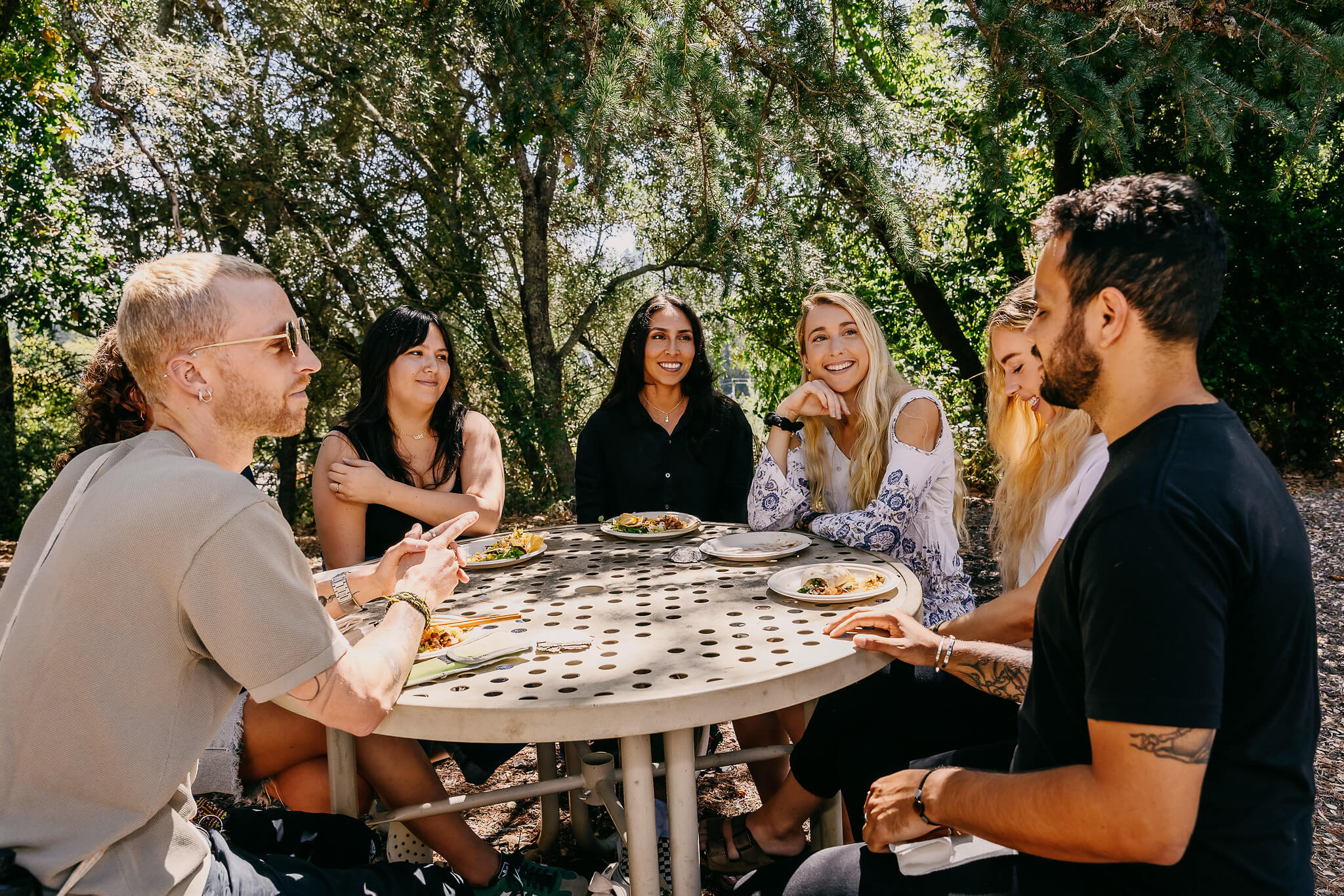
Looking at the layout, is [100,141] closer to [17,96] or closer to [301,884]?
[17,96]

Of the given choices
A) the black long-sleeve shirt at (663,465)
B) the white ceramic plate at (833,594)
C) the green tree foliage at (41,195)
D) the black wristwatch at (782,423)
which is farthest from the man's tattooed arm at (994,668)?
the green tree foliage at (41,195)

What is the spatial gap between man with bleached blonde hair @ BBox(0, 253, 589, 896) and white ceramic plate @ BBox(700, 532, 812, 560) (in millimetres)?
1136

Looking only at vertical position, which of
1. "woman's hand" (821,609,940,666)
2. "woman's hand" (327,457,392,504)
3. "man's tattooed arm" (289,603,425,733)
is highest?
"woman's hand" (327,457,392,504)

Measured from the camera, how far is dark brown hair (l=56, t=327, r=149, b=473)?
1.63m

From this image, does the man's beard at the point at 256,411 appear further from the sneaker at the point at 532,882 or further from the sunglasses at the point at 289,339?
the sneaker at the point at 532,882

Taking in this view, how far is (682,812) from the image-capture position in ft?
5.13

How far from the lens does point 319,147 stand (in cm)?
766

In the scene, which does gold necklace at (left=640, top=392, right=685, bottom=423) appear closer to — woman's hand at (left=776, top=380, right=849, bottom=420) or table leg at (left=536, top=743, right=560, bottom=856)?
woman's hand at (left=776, top=380, right=849, bottom=420)

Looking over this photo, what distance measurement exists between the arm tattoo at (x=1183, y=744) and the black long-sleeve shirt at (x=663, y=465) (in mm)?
2718

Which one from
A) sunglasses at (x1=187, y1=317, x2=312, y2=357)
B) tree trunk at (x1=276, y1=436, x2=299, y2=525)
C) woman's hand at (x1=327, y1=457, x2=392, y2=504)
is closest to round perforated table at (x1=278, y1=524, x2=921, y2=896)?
sunglasses at (x1=187, y1=317, x2=312, y2=357)

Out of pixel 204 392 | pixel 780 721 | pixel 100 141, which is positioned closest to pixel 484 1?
pixel 204 392

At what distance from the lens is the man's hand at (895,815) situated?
131 centimetres

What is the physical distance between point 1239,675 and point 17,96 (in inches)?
342

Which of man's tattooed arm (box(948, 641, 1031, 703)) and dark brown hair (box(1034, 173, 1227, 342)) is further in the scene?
man's tattooed arm (box(948, 641, 1031, 703))
